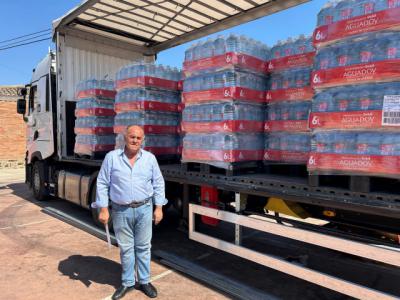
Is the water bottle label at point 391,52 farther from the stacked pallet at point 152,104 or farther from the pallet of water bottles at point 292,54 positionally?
the stacked pallet at point 152,104

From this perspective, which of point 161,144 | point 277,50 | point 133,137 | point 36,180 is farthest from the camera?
point 36,180

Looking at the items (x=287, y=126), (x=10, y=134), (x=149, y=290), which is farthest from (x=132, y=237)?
(x=10, y=134)

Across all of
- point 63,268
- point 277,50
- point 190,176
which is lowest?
point 63,268

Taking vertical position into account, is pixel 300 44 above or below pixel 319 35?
above

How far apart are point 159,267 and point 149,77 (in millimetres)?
2872

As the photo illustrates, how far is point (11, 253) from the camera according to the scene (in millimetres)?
5250

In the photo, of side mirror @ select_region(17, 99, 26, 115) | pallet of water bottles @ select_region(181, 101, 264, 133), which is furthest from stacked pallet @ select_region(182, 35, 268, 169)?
side mirror @ select_region(17, 99, 26, 115)

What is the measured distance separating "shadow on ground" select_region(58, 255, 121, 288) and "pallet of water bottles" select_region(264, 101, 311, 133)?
275 cm

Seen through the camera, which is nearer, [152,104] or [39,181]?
[152,104]

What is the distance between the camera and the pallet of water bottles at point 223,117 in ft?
13.1

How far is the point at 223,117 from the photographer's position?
158 inches

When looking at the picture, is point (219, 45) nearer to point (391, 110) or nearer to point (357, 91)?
point (357, 91)

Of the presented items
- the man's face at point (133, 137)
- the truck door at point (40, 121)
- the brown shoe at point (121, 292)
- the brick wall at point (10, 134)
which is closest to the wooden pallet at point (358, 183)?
the man's face at point (133, 137)

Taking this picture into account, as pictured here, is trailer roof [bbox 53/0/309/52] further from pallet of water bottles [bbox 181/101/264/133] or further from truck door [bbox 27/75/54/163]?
Answer: pallet of water bottles [bbox 181/101/264/133]
